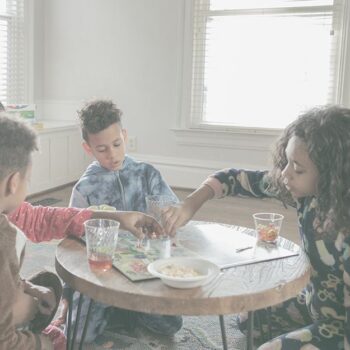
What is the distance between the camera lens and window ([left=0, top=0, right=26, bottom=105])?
15.8 ft

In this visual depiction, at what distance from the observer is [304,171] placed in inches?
60.3

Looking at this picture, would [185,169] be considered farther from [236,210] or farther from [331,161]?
[331,161]

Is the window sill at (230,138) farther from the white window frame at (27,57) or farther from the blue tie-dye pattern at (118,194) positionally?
the blue tie-dye pattern at (118,194)

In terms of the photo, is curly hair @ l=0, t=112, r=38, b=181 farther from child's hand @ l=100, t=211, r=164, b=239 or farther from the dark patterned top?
the dark patterned top

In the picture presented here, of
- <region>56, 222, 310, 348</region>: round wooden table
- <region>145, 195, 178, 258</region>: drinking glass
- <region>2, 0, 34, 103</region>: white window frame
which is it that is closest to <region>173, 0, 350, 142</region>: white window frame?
<region>2, 0, 34, 103</region>: white window frame

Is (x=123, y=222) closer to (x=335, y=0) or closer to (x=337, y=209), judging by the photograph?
(x=337, y=209)

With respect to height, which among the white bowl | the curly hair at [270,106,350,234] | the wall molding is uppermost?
the curly hair at [270,106,350,234]

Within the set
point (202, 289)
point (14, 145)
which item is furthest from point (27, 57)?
point (202, 289)

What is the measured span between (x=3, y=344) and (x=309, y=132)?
1.01 meters

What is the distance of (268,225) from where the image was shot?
5.19 ft

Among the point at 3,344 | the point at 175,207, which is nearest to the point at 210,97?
the point at 175,207

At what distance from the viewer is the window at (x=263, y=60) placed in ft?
14.0

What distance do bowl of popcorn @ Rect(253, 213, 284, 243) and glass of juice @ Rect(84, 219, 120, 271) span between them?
18.5 inches

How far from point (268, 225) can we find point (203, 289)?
43 centimetres
